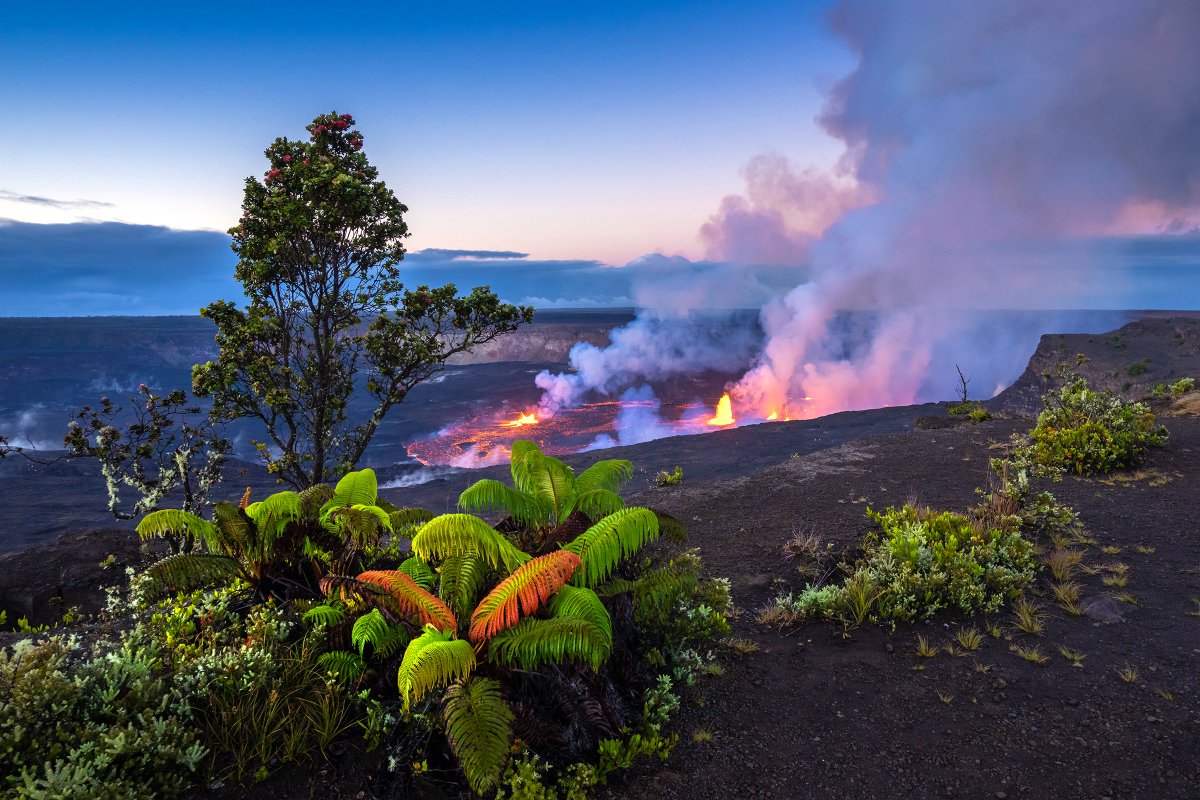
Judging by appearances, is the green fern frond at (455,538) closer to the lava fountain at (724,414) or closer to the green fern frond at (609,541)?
the green fern frond at (609,541)

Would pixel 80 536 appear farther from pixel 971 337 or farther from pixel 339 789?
pixel 971 337

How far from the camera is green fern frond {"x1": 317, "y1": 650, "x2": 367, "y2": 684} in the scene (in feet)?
14.0

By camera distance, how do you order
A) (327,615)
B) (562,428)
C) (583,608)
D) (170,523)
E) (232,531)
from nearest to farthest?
(583,608) → (327,615) → (170,523) → (232,531) → (562,428)

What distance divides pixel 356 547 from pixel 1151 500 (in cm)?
1298

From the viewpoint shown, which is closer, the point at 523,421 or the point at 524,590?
the point at 524,590

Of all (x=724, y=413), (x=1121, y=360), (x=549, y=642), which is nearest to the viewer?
(x=549, y=642)

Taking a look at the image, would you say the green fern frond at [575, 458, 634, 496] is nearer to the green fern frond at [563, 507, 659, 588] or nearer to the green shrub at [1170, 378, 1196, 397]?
the green fern frond at [563, 507, 659, 588]

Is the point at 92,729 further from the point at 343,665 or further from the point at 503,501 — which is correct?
the point at 503,501

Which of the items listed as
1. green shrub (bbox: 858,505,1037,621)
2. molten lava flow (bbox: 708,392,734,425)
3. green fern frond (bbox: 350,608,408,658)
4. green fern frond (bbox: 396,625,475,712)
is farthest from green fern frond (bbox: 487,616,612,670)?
molten lava flow (bbox: 708,392,734,425)

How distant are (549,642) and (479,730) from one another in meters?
0.66

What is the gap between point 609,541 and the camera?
4512 millimetres

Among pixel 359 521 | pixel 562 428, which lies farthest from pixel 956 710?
pixel 562 428

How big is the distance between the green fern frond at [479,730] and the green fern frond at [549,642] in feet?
1.04

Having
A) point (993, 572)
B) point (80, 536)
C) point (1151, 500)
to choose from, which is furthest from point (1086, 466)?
point (80, 536)
